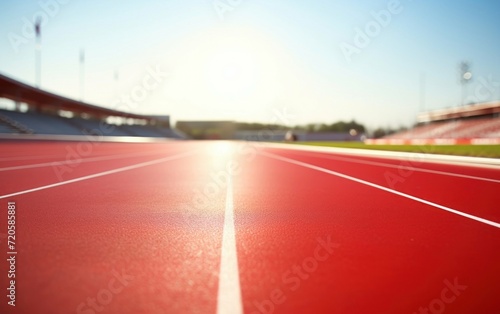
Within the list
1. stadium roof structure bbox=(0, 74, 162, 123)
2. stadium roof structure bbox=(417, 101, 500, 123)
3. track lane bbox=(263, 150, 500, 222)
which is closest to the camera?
track lane bbox=(263, 150, 500, 222)

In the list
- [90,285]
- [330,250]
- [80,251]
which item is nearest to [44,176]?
[80,251]

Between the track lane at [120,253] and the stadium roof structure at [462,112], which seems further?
the stadium roof structure at [462,112]

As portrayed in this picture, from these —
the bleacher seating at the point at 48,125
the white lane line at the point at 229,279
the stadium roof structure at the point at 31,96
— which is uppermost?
the stadium roof structure at the point at 31,96

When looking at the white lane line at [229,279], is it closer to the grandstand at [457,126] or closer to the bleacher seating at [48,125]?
the bleacher seating at [48,125]

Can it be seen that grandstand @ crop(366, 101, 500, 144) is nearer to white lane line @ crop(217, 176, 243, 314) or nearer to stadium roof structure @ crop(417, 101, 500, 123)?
stadium roof structure @ crop(417, 101, 500, 123)

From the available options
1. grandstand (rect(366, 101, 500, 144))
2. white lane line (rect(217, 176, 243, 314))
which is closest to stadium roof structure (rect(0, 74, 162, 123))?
white lane line (rect(217, 176, 243, 314))

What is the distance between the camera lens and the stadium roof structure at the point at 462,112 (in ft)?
163

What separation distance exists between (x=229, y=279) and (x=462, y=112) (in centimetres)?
6666

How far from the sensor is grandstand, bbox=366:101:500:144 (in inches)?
1794

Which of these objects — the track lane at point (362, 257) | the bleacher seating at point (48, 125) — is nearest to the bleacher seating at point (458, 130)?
the track lane at point (362, 257)

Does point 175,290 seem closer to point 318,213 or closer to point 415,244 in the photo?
point 415,244

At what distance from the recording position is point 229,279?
100 inches

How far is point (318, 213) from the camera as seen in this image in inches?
188

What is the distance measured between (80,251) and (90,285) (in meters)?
0.79
